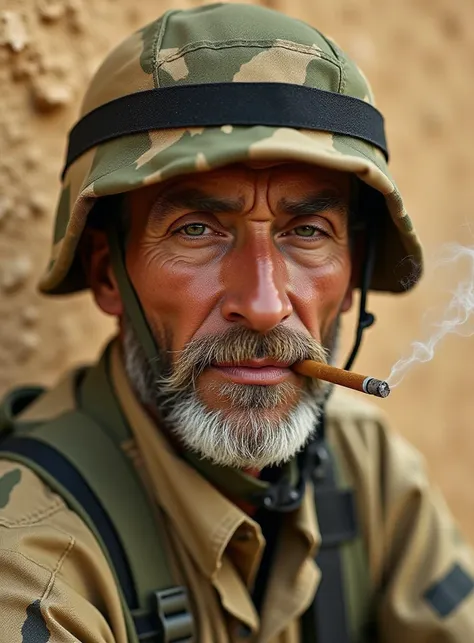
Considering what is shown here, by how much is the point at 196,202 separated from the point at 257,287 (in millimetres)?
217


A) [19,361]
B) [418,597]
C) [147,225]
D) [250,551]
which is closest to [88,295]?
[19,361]

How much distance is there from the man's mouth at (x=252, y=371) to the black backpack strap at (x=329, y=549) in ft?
1.28

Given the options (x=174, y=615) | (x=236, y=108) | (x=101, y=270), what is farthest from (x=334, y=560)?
(x=236, y=108)

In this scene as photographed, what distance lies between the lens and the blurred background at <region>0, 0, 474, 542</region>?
2273 millimetres

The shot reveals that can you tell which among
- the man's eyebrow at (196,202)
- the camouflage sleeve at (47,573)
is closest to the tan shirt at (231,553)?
the camouflage sleeve at (47,573)

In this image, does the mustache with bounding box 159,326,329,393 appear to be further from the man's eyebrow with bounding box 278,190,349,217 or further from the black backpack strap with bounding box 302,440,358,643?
the black backpack strap with bounding box 302,440,358,643

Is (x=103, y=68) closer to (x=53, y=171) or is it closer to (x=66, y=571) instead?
(x=53, y=171)

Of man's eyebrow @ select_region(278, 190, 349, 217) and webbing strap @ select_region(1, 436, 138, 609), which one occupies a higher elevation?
man's eyebrow @ select_region(278, 190, 349, 217)

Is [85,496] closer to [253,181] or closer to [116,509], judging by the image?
[116,509]

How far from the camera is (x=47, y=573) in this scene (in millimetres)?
1479

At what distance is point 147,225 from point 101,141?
195 mm

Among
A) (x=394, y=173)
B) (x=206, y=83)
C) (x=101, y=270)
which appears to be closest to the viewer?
(x=206, y=83)

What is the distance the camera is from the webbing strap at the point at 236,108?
1554mm

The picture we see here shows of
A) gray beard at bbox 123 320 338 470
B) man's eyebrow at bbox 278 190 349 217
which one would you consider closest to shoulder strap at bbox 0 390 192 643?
gray beard at bbox 123 320 338 470
